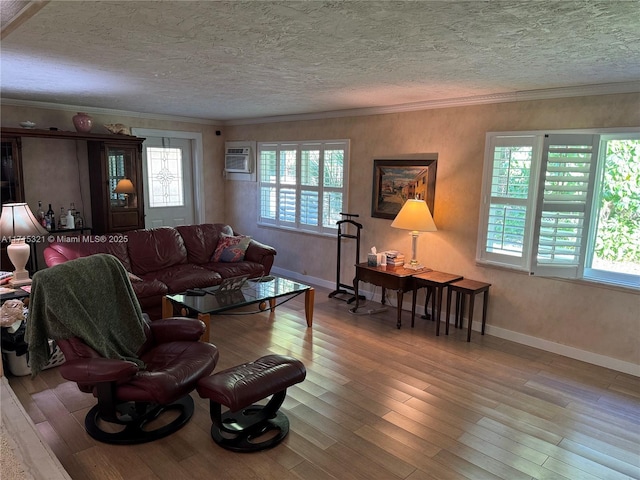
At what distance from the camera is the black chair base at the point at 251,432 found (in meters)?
2.49

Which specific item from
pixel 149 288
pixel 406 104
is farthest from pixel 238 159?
pixel 149 288

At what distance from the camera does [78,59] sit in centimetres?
304

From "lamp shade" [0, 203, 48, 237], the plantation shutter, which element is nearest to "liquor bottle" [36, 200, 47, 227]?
"lamp shade" [0, 203, 48, 237]

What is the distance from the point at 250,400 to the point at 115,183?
4.33 metres

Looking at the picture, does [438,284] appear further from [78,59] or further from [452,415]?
[78,59]

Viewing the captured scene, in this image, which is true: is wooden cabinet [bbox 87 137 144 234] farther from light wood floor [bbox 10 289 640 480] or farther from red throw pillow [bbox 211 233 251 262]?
light wood floor [bbox 10 289 640 480]

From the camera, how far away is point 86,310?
2.59 metres

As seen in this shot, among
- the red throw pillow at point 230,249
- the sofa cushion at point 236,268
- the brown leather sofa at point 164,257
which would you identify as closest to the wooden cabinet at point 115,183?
the brown leather sofa at point 164,257

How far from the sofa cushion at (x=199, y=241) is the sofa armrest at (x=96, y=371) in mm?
2970

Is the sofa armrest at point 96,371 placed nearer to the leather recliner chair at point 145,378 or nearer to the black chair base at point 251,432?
the leather recliner chair at point 145,378

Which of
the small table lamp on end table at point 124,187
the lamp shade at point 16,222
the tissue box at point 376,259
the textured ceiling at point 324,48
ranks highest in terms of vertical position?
the textured ceiling at point 324,48

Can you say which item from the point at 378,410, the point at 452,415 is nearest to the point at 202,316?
the point at 378,410

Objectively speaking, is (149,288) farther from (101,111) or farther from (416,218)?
(101,111)

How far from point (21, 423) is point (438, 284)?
3.46m
